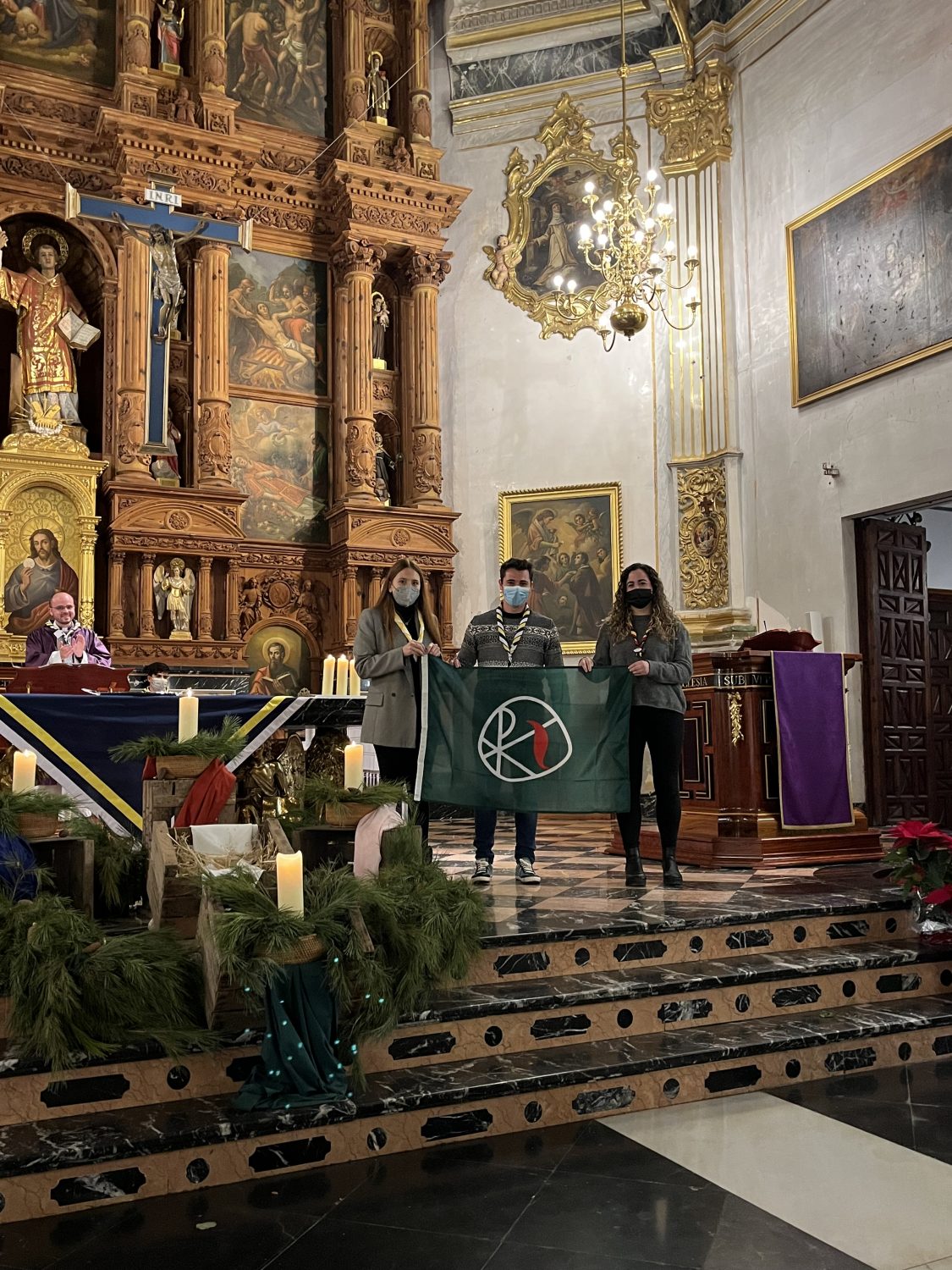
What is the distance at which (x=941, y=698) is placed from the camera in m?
11.5

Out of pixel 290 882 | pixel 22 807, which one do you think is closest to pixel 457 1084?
pixel 290 882

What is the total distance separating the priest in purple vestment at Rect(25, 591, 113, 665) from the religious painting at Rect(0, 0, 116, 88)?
720 centimetres

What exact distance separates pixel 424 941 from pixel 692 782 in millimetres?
3906

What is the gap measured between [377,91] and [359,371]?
139 inches

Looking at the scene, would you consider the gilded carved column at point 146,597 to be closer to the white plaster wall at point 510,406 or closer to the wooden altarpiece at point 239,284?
the wooden altarpiece at point 239,284

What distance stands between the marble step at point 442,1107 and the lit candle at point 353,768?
4.20 feet

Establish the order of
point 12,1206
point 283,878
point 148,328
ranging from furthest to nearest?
point 148,328 < point 283,878 < point 12,1206

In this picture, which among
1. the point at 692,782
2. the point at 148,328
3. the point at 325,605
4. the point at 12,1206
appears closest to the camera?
the point at 12,1206

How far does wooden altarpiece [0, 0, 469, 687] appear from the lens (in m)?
11.1

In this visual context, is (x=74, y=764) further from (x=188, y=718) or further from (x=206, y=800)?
(x=206, y=800)

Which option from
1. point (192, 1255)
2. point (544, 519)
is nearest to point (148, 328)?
point (544, 519)

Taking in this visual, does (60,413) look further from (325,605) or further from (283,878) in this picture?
(283,878)

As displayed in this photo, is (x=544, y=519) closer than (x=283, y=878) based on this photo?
No

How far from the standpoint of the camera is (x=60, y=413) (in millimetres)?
11039
